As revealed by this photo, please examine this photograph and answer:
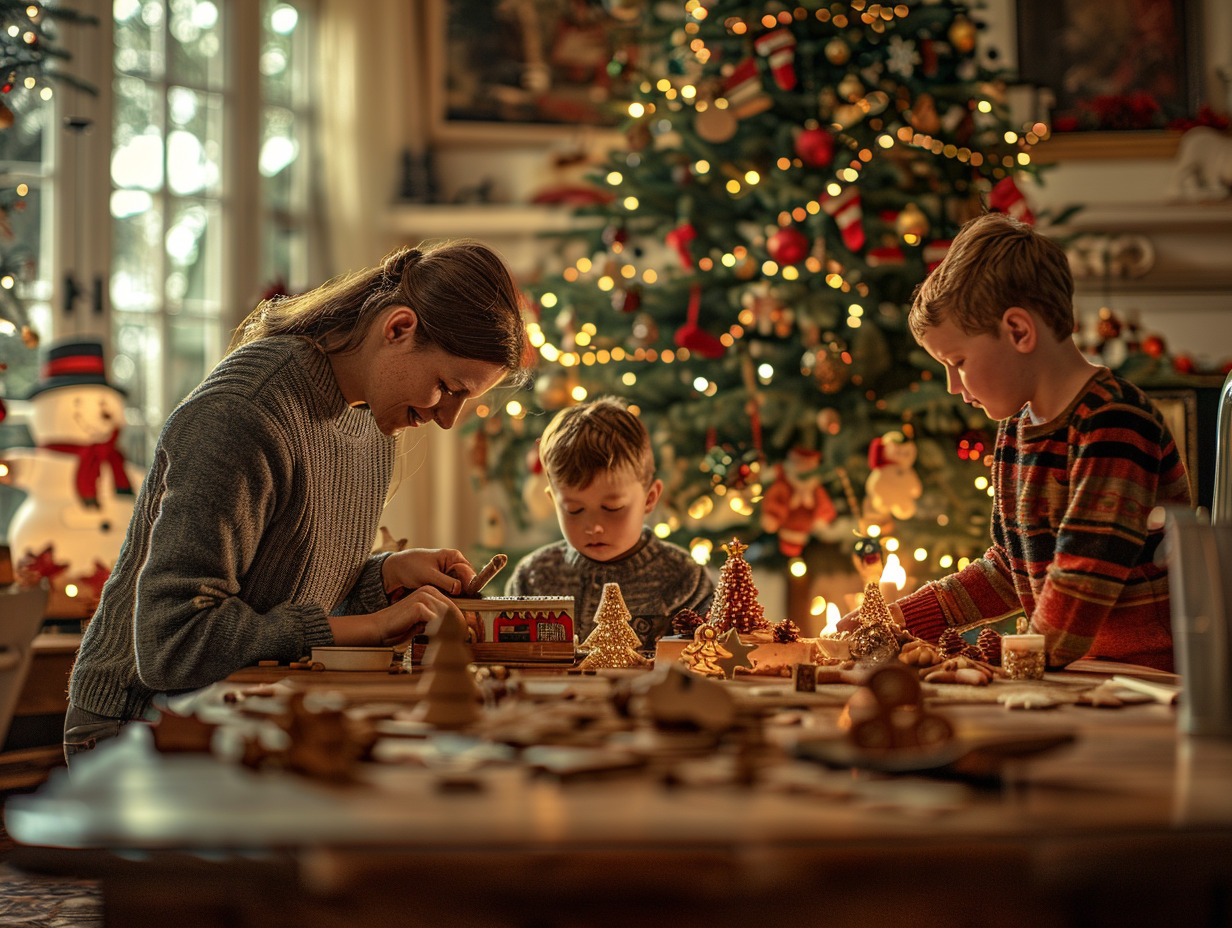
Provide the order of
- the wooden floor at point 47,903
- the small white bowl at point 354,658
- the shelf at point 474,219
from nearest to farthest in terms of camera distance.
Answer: the small white bowl at point 354,658, the wooden floor at point 47,903, the shelf at point 474,219

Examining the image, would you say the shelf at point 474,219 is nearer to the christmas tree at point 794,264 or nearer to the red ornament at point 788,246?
the christmas tree at point 794,264

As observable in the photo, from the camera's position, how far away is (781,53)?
4070 mm

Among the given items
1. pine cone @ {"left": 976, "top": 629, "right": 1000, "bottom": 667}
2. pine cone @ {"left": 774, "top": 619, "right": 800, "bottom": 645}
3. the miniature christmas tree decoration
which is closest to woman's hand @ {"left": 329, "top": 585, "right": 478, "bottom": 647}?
pine cone @ {"left": 774, "top": 619, "right": 800, "bottom": 645}

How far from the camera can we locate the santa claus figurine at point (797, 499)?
4.03 meters

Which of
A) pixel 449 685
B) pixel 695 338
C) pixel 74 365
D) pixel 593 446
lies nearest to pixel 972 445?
pixel 695 338

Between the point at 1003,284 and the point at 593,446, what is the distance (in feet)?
3.12

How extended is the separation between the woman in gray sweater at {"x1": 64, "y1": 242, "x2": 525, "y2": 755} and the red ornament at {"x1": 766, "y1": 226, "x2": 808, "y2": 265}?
2357mm

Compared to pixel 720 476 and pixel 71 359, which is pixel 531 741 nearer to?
pixel 720 476

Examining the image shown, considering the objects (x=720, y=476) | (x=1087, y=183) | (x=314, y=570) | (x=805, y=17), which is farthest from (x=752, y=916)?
(x=1087, y=183)

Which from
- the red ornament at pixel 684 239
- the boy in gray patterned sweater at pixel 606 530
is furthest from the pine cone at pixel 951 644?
the red ornament at pixel 684 239

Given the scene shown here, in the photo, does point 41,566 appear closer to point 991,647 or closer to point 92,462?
point 92,462

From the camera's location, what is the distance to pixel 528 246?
5.93 metres

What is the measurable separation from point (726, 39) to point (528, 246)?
6.31 ft

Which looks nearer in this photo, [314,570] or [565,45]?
[314,570]
